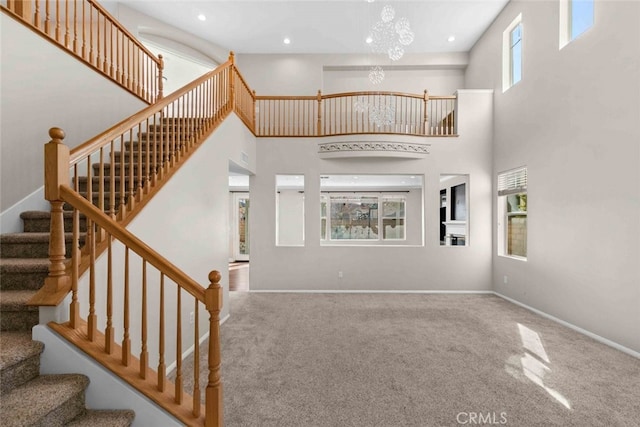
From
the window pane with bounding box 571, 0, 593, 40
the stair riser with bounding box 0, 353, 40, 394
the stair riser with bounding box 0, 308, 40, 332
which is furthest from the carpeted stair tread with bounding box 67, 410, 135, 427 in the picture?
the window pane with bounding box 571, 0, 593, 40

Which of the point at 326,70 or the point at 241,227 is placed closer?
Answer: the point at 326,70

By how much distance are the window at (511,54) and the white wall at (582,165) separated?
26 centimetres

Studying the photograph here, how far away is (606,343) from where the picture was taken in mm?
3260

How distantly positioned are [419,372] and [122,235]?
8.92 feet

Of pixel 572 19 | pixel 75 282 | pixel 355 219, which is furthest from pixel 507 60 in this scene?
pixel 75 282

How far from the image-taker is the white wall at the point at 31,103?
97.9 inches

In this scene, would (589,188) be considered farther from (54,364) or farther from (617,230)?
(54,364)

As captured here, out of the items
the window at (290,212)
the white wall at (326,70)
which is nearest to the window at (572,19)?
the white wall at (326,70)

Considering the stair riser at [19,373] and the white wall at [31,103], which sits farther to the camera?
the white wall at [31,103]

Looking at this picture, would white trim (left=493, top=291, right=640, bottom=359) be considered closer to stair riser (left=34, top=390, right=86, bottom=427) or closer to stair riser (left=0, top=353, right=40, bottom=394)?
stair riser (left=34, top=390, right=86, bottom=427)

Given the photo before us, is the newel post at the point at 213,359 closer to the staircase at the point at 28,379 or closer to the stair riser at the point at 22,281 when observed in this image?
the staircase at the point at 28,379

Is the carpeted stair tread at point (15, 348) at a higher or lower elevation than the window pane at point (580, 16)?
lower

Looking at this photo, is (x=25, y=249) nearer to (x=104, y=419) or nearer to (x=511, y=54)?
(x=104, y=419)

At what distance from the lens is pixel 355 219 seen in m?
10.6
